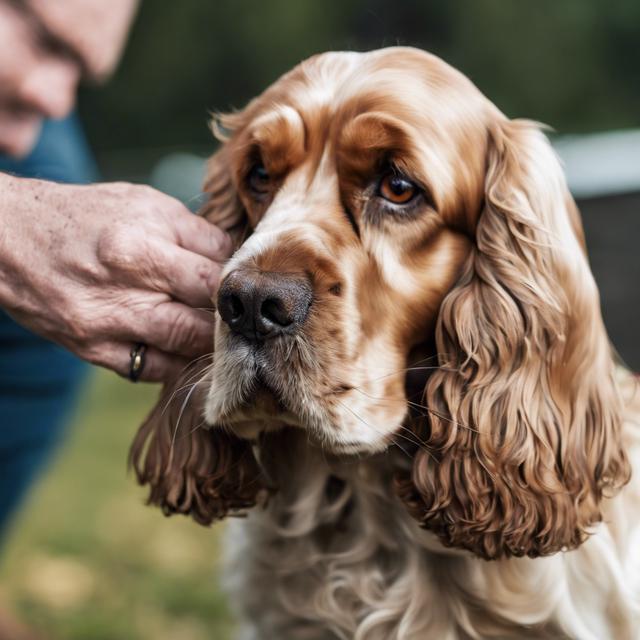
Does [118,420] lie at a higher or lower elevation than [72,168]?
lower

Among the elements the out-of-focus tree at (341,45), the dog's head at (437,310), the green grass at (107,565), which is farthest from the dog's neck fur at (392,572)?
the out-of-focus tree at (341,45)

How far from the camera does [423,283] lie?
2424mm

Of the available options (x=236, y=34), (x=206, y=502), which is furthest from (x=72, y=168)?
(x=236, y=34)

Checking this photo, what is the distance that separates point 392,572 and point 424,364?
1.83ft

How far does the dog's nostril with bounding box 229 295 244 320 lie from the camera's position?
2.21m

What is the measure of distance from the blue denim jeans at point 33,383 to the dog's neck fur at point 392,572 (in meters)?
1.64

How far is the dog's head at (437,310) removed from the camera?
230 cm

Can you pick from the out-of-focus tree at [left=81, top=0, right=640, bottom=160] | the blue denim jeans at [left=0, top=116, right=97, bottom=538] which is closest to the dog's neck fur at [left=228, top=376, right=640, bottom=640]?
the blue denim jeans at [left=0, top=116, right=97, bottom=538]

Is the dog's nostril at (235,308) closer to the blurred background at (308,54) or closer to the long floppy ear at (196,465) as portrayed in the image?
the long floppy ear at (196,465)

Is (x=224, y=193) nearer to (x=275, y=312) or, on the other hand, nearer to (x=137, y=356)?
(x=137, y=356)

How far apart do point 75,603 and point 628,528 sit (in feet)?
8.95

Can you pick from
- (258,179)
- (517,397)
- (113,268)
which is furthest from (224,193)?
(517,397)

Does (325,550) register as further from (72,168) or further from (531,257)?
(72,168)

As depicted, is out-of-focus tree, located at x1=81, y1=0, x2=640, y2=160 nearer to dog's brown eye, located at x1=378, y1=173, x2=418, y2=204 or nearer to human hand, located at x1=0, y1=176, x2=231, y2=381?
human hand, located at x1=0, y1=176, x2=231, y2=381
